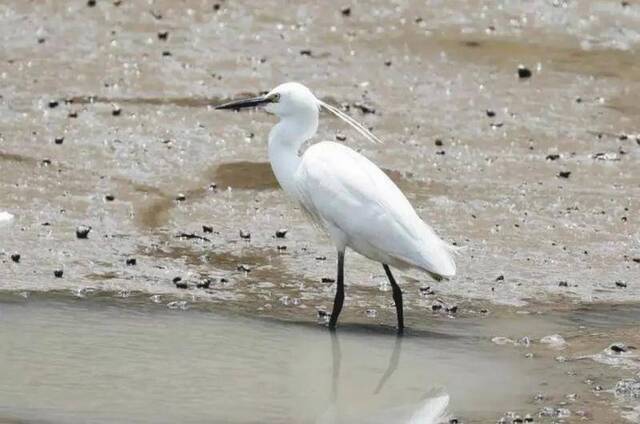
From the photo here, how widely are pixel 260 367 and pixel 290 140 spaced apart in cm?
154

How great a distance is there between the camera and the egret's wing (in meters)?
7.83

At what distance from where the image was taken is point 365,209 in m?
7.92

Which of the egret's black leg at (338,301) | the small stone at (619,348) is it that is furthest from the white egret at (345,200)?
the small stone at (619,348)

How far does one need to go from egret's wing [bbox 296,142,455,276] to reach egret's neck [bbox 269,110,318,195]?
73 mm

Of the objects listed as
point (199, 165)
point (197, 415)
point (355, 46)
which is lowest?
point (197, 415)

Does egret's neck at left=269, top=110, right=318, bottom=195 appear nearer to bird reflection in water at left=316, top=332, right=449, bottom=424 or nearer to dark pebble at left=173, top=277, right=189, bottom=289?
dark pebble at left=173, top=277, right=189, bottom=289

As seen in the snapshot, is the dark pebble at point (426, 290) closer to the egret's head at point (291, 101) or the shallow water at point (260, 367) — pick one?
the shallow water at point (260, 367)

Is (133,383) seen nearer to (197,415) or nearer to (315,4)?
(197,415)

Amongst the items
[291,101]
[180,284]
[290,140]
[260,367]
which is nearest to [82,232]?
[180,284]

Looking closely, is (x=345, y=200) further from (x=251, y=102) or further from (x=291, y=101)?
(x=251, y=102)

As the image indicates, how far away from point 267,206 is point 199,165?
772 mm

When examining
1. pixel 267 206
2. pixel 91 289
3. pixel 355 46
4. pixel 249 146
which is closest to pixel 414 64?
pixel 355 46

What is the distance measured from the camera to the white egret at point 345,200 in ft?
25.7

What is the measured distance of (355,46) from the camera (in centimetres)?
1255
